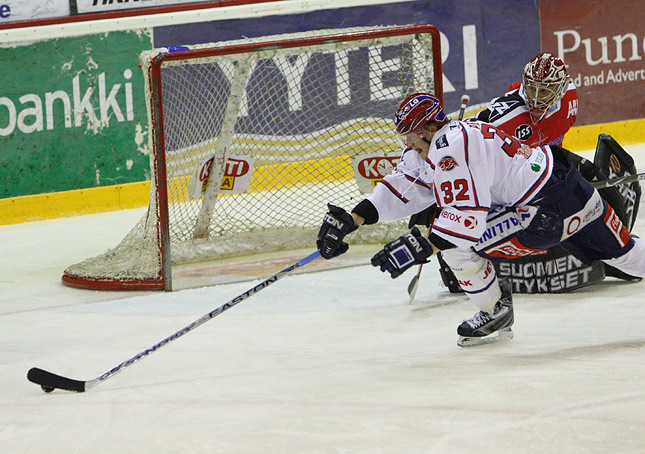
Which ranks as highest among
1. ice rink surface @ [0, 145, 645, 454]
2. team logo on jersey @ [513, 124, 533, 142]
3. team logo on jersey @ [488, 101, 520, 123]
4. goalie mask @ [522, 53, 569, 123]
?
goalie mask @ [522, 53, 569, 123]

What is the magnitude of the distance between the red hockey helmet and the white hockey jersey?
2.3 inches

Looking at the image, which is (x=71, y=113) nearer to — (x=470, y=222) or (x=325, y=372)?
(x=325, y=372)

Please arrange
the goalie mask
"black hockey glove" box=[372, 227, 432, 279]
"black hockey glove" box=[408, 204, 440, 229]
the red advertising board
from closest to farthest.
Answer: "black hockey glove" box=[372, 227, 432, 279]
"black hockey glove" box=[408, 204, 440, 229]
the goalie mask
the red advertising board

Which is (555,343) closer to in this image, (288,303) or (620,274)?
(620,274)

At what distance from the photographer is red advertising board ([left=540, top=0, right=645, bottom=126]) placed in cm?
823

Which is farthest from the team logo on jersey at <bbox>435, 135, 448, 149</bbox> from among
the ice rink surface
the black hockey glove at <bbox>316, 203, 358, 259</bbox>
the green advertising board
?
the green advertising board

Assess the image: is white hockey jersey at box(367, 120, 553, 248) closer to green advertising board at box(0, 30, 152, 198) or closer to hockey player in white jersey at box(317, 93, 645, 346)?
hockey player in white jersey at box(317, 93, 645, 346)

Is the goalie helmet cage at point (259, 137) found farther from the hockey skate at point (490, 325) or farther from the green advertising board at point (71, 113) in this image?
the hockey skate at point (490, 325)

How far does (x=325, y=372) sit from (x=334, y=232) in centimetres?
49

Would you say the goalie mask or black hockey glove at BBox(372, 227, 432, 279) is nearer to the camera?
black hockey glove at BBox(372, 227, 432, 279)

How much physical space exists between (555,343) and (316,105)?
10.1ft

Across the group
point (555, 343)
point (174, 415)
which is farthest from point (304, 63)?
point (174, 415)

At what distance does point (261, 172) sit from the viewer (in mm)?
6133

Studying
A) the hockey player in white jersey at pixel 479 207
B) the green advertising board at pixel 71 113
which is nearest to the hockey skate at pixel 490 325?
the hockey player in white jersey at pixel 479 207
